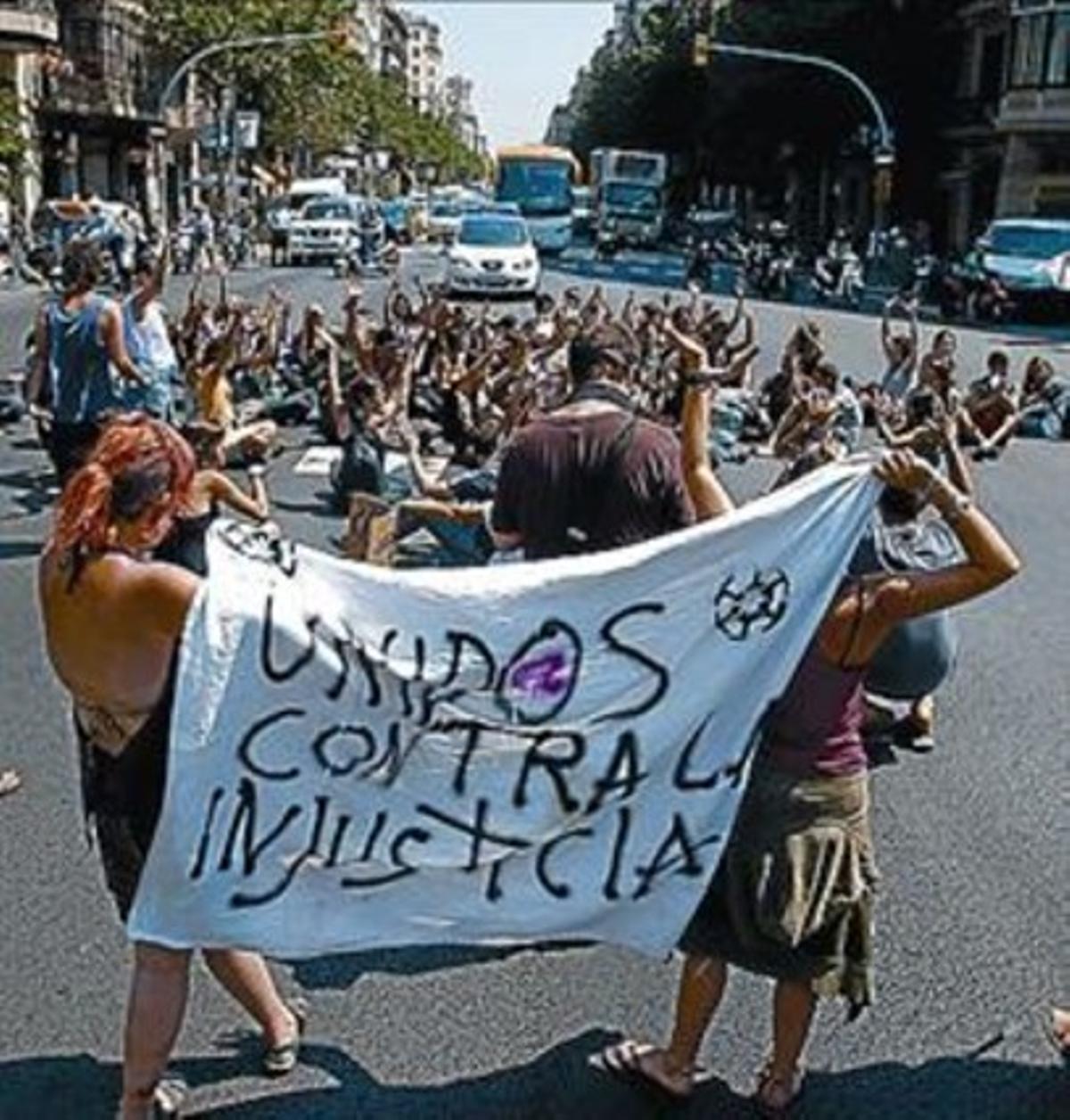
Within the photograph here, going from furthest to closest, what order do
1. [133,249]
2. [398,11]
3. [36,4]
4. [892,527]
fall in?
[398,11], [36,4], [133,249], [892,527]

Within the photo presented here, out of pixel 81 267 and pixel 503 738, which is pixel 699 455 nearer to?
pixel 503 738

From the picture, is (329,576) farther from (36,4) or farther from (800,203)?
(800,203)

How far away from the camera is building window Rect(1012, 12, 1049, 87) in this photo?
49.6 m

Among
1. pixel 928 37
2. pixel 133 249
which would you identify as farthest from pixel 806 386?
pixel 928 37

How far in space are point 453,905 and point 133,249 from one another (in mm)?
23106

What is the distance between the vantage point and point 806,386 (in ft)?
44.1

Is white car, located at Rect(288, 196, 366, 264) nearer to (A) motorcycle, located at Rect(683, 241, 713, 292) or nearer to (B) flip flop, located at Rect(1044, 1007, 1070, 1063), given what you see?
(A) motorcycle, located at Rect(683, 241, 713, 292)

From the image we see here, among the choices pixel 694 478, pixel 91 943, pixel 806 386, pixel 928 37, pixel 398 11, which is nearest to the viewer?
pixel 694 478

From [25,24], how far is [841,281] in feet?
74.6

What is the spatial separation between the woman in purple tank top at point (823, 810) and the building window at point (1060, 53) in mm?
49454

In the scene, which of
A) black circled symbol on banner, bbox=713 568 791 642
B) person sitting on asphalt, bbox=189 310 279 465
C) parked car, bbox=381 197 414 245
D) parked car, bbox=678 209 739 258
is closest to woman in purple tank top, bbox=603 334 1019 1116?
black circled symbol on banner, bbox=713 568 791 642

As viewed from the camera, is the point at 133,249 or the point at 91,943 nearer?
the point at 91,943

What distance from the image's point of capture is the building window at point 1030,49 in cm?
4959

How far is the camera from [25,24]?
45.5 m
